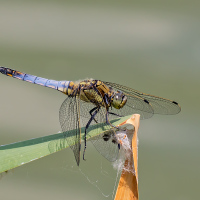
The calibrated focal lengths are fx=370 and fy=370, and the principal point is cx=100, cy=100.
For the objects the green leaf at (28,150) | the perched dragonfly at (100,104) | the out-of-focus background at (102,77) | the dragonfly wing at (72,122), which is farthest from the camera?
the out-of-focus background at (102,77)

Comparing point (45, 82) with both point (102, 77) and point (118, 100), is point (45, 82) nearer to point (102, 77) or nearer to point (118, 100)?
point (118, 100)

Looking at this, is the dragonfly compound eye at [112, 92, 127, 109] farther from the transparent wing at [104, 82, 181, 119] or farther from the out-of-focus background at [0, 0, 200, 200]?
the out-of-focus background at [0, 0, 200, 200]

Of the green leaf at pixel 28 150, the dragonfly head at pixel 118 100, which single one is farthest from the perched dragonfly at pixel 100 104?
the green leaf at pixel 28 150

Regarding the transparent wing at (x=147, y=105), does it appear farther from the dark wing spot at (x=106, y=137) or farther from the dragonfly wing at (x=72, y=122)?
the dark wing spot at (x=106, y=137)

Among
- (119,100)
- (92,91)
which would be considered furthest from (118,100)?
(92,91)

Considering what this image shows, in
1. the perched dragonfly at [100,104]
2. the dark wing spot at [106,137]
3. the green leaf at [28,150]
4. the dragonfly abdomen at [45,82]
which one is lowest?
the green leaf at [28,150]

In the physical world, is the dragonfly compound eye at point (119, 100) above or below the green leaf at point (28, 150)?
above

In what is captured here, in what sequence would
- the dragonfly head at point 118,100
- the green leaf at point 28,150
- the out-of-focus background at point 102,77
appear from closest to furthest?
the green leaf at point 28,150 → the dragonfly head at point 118,100 → the out-of-focus background at point 102,77
